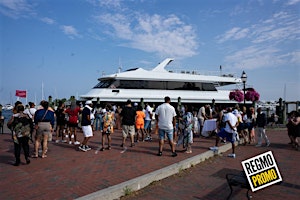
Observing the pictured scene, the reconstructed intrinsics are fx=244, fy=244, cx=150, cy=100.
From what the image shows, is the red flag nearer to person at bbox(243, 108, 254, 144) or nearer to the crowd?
the crowd

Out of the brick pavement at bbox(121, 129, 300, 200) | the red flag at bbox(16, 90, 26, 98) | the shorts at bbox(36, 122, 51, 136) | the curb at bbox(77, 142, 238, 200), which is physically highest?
the red flag at bbox(16, 90, 26, 98)

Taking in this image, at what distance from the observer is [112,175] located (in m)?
5.44

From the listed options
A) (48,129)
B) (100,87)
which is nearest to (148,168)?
(48,129)

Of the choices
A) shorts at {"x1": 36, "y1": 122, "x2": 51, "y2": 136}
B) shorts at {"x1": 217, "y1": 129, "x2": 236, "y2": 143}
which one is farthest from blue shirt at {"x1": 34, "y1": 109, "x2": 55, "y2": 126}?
shorts at {"x1": 217, "y1": 129, "x2": 236, "y2": 143}

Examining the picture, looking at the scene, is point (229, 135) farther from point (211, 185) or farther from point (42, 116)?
point (42, 116)

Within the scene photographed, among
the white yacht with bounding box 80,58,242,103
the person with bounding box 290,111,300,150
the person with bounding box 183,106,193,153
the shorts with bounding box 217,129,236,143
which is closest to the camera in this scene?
the shorts with bounding box 217,129,236,143

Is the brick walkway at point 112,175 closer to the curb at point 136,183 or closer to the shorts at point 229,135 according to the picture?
the curb at point 136,183

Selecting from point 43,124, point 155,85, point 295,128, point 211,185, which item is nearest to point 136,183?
point 211,185

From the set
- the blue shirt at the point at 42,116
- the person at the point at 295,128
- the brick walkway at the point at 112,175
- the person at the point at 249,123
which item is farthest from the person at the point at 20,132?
the person at the point at 295,128

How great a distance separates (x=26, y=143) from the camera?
644 centimetres
